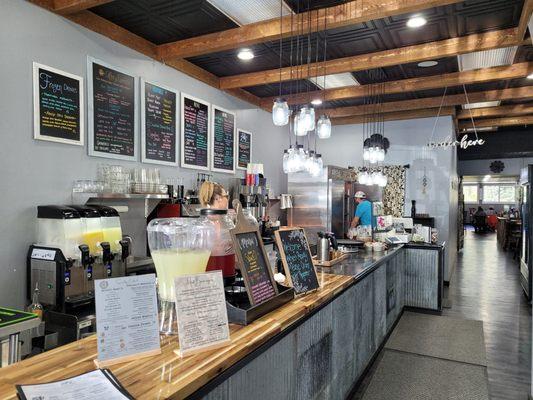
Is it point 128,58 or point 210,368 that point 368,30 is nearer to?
point 128,58

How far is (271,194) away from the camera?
739 centimetres

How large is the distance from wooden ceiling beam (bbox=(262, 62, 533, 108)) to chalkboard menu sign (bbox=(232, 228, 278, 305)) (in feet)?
11.3

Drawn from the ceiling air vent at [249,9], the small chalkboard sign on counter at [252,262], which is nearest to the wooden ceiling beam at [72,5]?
the ceiling air vent at [249,9]

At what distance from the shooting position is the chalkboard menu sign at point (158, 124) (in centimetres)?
453

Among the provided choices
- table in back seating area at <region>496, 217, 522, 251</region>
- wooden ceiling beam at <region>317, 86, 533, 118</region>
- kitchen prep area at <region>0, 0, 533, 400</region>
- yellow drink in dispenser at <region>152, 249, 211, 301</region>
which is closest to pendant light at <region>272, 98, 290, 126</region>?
kitchen prep area at <region>0, 0, 533, 400</region>

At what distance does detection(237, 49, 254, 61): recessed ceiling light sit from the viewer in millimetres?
4895

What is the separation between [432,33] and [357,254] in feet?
8.54

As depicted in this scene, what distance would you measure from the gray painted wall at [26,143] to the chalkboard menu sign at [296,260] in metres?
2.28

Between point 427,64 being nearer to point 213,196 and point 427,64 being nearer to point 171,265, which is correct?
point 213,196

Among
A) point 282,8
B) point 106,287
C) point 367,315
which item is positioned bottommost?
point 367,315

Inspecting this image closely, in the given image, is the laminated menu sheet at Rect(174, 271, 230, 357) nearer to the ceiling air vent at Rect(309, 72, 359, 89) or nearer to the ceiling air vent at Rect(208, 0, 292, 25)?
the ceiling air vent at Rect(208, 0, 292, 25)

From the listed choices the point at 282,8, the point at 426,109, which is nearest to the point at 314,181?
the point at 426,109

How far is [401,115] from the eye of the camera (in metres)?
8.02

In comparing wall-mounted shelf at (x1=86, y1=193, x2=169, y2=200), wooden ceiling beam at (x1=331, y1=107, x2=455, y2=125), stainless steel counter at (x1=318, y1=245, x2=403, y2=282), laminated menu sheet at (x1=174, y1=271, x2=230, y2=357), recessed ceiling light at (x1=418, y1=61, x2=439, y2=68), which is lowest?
stainless steel counter at (x1=318, y1=245, x2=403, y2=282)
